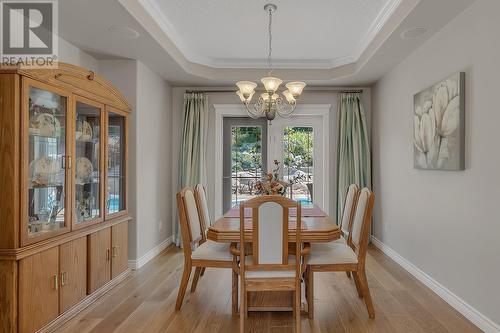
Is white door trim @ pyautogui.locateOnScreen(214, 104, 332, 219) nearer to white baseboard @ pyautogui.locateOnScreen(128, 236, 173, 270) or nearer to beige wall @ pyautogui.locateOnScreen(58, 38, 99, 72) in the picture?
white baseboard @ pyautogui.locateOnScreen(128, 236, 173, 270)

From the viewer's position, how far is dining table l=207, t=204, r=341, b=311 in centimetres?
256

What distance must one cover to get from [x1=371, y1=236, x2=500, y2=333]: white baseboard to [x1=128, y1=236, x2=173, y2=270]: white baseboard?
10.4 ft

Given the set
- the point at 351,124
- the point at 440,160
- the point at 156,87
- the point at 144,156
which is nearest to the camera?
the point at 440,160

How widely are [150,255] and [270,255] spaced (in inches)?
101

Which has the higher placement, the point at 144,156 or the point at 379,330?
the point at 144,156

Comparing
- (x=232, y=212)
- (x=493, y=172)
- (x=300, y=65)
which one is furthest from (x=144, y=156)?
(x=493, y=172)

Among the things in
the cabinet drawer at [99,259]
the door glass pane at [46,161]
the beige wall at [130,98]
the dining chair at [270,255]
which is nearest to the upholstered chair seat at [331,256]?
the dining chair at [270,255]

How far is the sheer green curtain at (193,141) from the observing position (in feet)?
17.3

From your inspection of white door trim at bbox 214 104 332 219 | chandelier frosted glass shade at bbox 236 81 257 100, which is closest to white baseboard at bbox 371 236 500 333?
white door trim at bbox 214 104 332 219

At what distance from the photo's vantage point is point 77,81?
2.85 metres

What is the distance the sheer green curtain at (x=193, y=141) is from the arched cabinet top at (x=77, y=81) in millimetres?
1608

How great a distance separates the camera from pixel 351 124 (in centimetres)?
525

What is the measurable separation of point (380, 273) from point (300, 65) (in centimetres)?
303

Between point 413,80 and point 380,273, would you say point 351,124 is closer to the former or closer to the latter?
point 413,80
